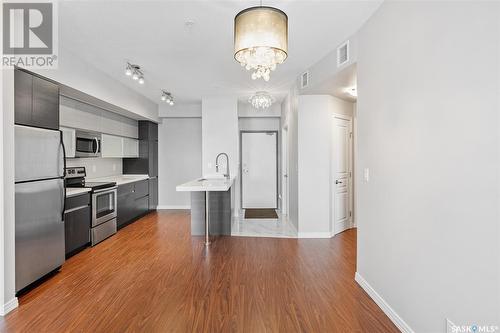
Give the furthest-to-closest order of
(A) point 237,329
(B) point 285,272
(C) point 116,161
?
(C) point 116,161, (B) point 285,272, (A) point 237,329

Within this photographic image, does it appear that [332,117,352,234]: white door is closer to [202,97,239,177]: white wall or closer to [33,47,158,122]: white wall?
[202,97,239,177]: white wall

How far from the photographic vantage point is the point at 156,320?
2268 millimetres

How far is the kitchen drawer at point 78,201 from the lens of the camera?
3604mm

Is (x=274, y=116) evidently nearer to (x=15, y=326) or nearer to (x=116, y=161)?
(x=116, y=161)

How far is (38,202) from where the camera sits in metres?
2.80

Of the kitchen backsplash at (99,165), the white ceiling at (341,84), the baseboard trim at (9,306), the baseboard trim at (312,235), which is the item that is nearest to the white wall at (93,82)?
the kitchen backsplash at (99,165)

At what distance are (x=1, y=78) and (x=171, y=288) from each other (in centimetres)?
243

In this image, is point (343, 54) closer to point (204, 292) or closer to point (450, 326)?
point (450, 326)

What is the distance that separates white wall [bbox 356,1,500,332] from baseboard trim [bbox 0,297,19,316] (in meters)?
3.25

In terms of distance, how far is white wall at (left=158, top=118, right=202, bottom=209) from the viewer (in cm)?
725

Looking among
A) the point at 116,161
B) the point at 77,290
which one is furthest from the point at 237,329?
the point at 116,161

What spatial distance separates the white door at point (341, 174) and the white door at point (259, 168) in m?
2.43

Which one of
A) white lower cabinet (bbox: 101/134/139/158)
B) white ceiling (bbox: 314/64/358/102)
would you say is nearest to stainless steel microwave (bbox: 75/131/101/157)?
white lower cabinet (bbox: 101/134/139/158)

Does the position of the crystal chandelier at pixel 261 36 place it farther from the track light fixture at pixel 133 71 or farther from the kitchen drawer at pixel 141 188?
the kitchen drawer at pixel 141 188
